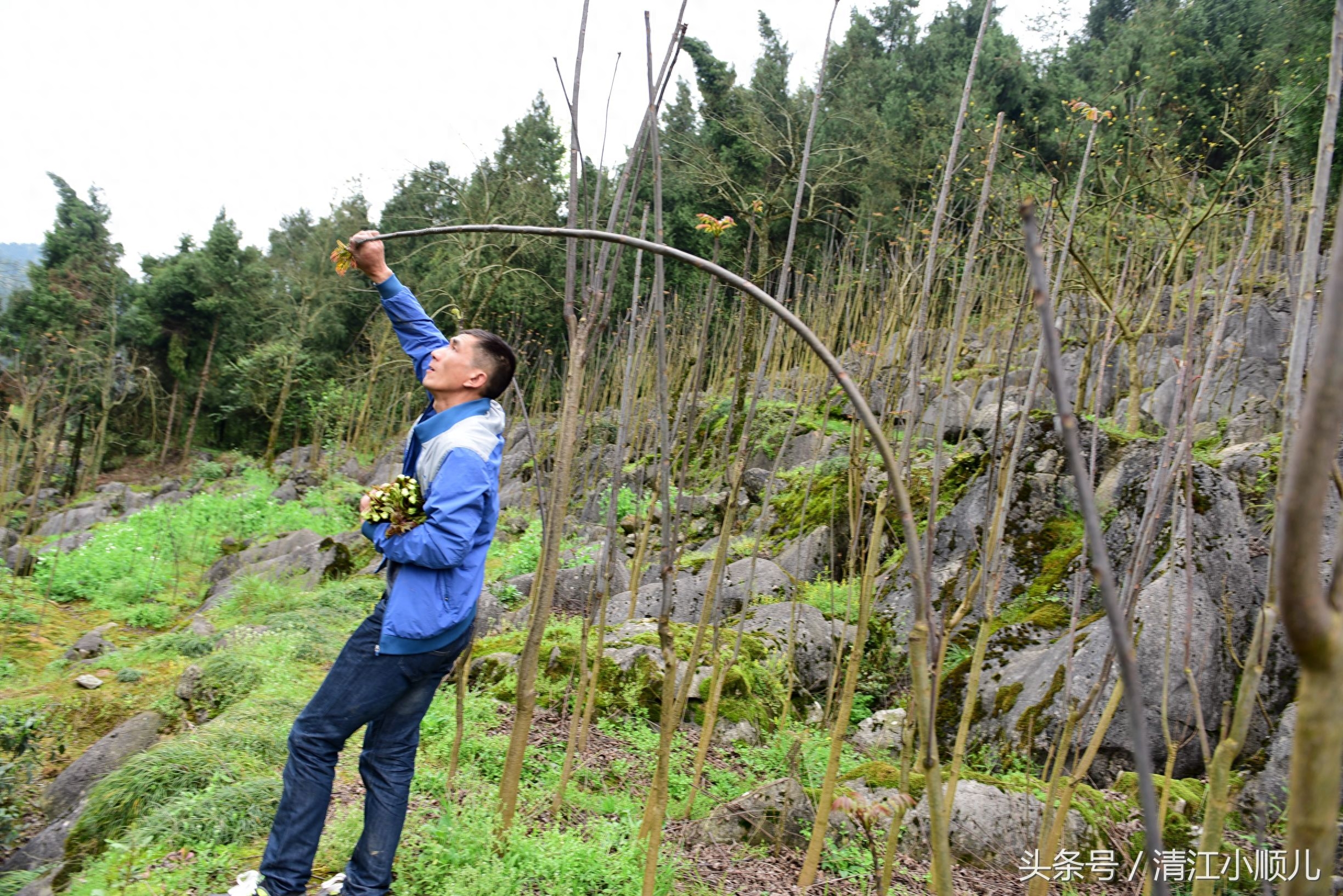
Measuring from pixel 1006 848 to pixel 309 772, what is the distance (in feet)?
8.25

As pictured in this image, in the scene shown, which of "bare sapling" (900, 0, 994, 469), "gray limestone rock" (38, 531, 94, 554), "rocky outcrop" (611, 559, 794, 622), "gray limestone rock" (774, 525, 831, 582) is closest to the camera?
"bare sapling" (900, 0, 994, 469)

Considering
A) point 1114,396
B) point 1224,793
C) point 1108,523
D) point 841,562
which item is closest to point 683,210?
point 1114,396

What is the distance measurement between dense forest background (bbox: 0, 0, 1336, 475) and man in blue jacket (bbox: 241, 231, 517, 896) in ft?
25.5

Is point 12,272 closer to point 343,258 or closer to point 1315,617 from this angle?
point 343,258

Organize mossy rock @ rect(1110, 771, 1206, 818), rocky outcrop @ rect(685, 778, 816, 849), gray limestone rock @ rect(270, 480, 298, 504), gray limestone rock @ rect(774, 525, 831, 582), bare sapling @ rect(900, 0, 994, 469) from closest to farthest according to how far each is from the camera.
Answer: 1. bare sapling @ rect(900, 0, 994, 469)
2. rocky outcrop @ rect(685, 778, 816, 849)
3. mossy rock @ rect(1110, 771, 1206, 818)
4. gray limestone rock @ rect(774, 525, 831, 582)
5. gray limestone rock @ rect(270, 480, 298, 504)

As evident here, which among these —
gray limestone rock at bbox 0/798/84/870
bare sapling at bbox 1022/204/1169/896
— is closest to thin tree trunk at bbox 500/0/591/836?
bare sapling at bbox 1022/204/1169/896

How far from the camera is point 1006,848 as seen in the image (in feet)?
9.75

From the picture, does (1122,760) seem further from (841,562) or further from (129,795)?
(129,795)

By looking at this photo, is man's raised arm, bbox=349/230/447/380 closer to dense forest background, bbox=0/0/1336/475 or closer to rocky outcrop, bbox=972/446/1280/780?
rocky outcrop, bbox=972/446/1280/780

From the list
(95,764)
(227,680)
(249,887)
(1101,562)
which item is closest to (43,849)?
(95,764)

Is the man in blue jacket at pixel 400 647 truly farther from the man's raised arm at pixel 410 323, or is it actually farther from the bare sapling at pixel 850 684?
the bare sapling at pixel 850 684

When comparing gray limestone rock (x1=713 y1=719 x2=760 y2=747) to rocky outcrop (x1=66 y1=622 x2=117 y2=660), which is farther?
rocky outcrop (x1=66 y1=622 x2=117 y2=660)

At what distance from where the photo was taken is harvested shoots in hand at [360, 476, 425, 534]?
1.98 m

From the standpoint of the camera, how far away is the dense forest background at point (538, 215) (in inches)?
488
